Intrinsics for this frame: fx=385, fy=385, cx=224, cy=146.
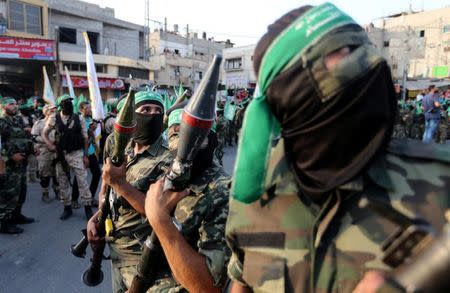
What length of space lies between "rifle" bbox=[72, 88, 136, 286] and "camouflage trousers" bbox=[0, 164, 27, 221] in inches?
135

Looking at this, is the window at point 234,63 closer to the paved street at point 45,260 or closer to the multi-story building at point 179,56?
the multi-story building at point 179,56

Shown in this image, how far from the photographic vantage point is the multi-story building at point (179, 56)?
1524 inches

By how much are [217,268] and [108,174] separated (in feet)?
2.61

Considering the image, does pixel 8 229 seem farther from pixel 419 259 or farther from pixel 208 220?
pixel 419 259

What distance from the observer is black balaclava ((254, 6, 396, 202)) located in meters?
0.87

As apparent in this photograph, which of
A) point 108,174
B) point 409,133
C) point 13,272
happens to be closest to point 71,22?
point 409,133

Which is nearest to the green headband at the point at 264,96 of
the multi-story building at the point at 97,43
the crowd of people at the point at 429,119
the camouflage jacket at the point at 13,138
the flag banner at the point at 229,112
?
the camouflage jacket at the point at 13,138

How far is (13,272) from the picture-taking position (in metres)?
4.06

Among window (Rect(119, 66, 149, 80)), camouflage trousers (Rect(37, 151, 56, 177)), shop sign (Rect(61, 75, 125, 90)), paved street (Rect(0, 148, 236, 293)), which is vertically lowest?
paved street (Rect(0, 148, 236, 293))

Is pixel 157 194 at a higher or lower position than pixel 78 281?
higher

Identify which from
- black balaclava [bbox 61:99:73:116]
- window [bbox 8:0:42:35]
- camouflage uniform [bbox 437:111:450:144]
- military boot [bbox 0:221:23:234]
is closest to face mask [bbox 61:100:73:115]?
black balaclava [bbox 61:99:73:116]

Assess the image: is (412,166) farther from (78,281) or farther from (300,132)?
(78,281)

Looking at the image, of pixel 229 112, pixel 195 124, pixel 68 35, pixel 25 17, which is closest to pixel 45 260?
pixel 195 124

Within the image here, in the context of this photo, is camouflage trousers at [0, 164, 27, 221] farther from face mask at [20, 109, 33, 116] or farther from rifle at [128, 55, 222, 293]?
face mask at [20, 109, 33, 116]
